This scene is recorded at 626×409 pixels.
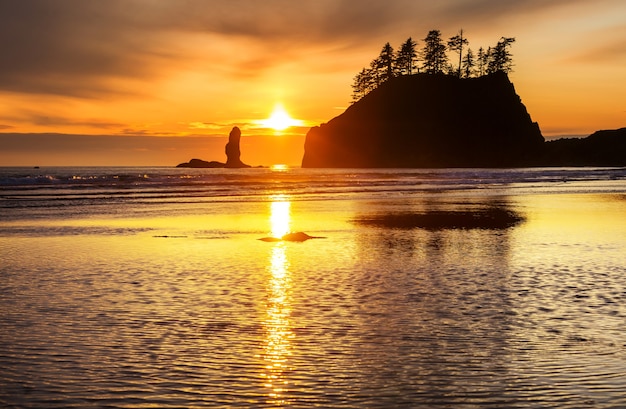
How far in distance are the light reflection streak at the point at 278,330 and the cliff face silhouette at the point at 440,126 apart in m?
146

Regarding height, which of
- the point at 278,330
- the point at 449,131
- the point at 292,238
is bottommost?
the point at 292,238

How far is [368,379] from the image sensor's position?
6.20 meters

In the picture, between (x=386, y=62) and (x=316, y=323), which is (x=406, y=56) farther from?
(x=316, y=323)

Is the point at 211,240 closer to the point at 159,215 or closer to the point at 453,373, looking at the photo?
the point at 159,215

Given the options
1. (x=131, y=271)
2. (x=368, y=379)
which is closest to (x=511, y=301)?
(x=368, y=379)

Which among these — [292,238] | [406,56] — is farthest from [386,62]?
[292,238]

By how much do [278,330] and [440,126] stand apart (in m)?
160

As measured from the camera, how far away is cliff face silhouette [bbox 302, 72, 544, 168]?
15875cm

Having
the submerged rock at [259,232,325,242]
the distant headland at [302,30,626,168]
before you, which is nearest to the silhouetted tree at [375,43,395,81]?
the distant headland at [302,30,626,168]

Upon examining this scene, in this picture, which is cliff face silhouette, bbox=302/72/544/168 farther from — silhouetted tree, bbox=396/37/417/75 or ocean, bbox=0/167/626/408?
ocean, bbox=0/167/626/408

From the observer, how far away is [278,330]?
26.7ft

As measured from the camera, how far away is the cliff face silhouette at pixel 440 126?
159m

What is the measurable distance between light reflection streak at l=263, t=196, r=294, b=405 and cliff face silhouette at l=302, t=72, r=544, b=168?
146 meters

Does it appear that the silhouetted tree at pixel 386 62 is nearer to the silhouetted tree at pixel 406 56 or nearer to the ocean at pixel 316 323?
the silhouetted tree at pixel 406 56
